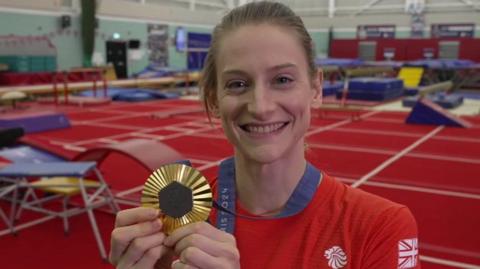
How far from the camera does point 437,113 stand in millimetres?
10688

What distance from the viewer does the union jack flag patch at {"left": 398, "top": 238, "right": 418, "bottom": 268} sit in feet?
4.56

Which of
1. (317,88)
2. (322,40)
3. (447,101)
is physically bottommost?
(447,101)

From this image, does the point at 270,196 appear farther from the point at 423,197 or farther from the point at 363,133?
the point at 363,133

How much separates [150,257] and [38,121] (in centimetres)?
953

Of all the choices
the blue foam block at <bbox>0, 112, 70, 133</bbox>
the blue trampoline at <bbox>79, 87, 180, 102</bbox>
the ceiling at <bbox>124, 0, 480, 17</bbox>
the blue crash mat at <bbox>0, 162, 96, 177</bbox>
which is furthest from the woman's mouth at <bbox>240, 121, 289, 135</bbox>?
the ceiling at <bbox>124, 0, 480, 17</bbox>

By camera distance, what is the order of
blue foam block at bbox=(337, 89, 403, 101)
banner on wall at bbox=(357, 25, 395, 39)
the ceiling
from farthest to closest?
banner on wall at bbox=(357, 25, 395, 39) < the ceiling < blue foam block at bbox=(337, 89, 403, 101)

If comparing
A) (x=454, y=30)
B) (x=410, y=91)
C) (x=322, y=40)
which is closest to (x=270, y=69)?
(x=410, y=91)

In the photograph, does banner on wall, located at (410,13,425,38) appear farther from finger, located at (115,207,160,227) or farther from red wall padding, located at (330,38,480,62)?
finger, located at (115,207,160,227)

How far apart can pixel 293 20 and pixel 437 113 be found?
999 centimetres

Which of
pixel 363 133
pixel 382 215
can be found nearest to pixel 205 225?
pixel 382 215

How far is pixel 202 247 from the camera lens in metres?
1.19

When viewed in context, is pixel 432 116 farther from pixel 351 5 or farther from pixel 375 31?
pixel 351 5

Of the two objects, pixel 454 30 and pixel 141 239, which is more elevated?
pixel 454 30

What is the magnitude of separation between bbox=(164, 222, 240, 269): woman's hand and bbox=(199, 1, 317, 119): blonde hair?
1.92 ft
